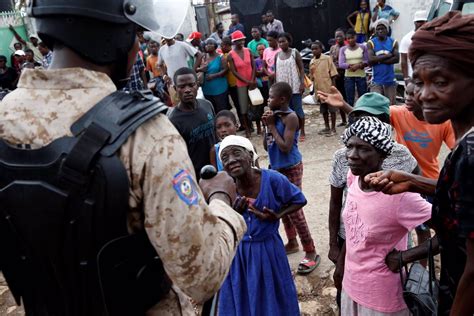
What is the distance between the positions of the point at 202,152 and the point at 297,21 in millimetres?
9973

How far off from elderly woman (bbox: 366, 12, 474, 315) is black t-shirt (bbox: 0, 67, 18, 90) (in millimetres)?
9895

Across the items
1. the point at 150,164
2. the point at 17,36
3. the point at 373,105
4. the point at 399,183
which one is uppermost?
the point at 150,164

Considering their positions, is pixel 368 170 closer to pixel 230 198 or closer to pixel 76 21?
pixel 230 198

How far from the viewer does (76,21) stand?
4.01 feet

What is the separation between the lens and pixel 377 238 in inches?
A: 86.1

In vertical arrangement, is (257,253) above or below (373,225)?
below

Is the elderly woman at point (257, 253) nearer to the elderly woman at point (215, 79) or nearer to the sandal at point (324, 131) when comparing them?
the sandal at point (324, 131)

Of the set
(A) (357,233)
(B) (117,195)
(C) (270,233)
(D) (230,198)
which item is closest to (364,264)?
(A) (357,233)

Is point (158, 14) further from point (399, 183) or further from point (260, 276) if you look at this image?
point (260, 276)

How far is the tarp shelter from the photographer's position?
12.7 metres

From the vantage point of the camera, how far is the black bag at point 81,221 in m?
1.15

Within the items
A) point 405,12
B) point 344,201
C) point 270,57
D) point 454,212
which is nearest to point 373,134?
point 344,201

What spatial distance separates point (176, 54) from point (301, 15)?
6256mm

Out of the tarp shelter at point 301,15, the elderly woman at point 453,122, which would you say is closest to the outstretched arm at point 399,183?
the elderly woman at point 453,122
